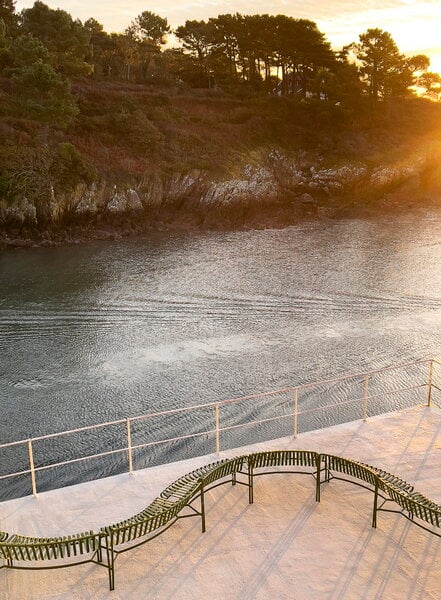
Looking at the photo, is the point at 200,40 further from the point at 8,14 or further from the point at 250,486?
the point at 250,486

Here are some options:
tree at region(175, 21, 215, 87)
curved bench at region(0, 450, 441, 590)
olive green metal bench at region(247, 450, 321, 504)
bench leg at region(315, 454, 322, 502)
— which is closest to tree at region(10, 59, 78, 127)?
tree at region(175, 21, 215, 87)

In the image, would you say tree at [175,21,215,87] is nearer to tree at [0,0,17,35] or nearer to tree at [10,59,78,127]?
tree at [0,0,17,35]

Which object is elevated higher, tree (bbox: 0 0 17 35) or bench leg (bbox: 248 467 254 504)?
tree (bbox: 0 0 17 35)

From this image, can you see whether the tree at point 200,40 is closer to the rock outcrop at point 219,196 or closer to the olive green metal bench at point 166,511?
the rock outcrop at point 219,196

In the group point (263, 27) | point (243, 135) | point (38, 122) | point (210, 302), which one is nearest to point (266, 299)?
point (210, 302)

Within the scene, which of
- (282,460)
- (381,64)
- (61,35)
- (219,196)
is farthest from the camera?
(381,64)

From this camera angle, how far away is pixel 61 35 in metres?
46.9

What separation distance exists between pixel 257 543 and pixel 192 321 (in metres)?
14.5

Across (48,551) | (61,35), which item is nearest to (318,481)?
(48,551)

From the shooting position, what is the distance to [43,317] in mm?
22641

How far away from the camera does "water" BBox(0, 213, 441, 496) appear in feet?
53.3

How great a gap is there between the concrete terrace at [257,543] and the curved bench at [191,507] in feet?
0.51

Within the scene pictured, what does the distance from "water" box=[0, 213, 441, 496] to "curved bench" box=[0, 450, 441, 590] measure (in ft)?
15.5

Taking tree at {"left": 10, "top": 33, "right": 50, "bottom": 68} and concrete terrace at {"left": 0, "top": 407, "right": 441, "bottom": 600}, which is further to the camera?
tree at {"left": 10, "top": 33, "right": 50, "bottom": 68}
